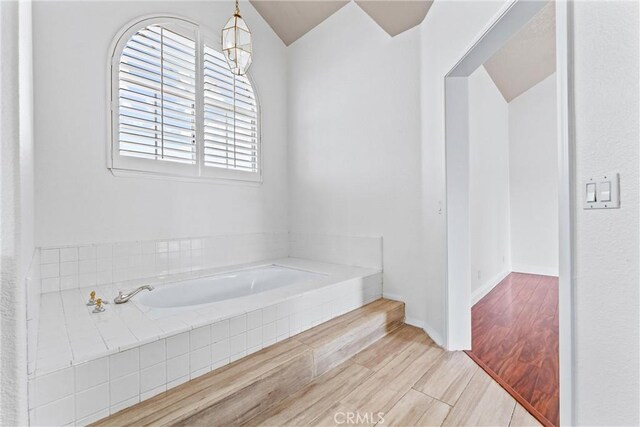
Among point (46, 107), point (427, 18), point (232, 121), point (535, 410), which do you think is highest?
point (427, 18)

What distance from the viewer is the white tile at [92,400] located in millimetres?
1078

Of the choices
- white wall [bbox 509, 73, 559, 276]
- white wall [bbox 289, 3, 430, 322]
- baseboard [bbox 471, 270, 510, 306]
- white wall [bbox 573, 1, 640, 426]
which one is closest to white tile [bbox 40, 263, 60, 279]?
white wall [bbox 289, 3, 430, 322]

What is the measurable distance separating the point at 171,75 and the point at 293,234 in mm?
2039

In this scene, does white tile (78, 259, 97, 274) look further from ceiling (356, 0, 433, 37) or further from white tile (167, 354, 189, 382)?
ceiling (356, 0, 433, 37)

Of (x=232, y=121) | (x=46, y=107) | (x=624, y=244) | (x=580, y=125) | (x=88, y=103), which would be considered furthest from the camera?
(x=232, y=121)

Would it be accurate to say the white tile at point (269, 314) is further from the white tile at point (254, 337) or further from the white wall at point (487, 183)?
the white wall at point (487, 183)

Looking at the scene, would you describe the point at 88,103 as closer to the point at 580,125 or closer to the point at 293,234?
the point at 293,234

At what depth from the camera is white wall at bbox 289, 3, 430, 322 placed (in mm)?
2512

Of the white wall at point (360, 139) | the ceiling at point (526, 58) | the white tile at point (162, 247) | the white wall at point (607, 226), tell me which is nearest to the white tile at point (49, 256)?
the white tile at point (162, 247)

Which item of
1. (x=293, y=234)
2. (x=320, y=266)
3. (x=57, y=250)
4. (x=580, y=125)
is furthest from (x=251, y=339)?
(x=293, y=234)

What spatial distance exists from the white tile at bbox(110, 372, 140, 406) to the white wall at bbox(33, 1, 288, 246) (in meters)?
1.45

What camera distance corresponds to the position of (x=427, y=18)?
2287mm

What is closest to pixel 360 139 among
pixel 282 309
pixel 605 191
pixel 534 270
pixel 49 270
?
pixel 282 309

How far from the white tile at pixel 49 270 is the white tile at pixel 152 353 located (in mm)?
1368
